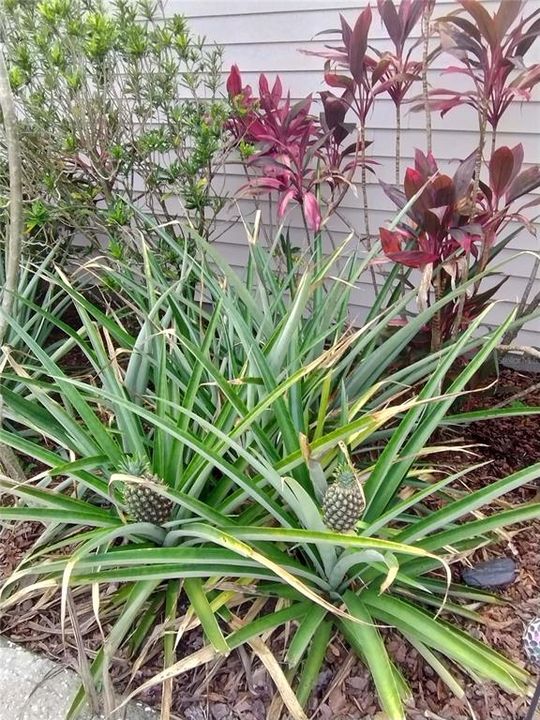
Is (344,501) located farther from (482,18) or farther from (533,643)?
(482,18)

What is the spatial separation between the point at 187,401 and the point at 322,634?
71 centimetres

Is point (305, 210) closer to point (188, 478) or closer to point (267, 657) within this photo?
point (188, 478)

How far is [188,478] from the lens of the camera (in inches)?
68.1

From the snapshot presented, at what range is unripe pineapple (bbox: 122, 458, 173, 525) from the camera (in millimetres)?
1525

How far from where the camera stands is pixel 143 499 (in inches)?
62.2

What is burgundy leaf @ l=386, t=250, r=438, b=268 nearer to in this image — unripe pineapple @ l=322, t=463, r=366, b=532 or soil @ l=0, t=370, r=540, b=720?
soil @ l=0, t=370, r=540, b=720

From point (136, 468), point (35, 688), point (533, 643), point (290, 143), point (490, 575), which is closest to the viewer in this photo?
point (533, 643)

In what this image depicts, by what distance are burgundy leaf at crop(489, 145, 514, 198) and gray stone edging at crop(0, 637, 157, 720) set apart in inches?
74.8

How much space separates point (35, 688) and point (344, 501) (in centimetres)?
99

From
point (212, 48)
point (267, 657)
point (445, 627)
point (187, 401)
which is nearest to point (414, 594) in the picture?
point (445, 627)

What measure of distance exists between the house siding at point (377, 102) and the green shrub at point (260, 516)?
122 centimetres

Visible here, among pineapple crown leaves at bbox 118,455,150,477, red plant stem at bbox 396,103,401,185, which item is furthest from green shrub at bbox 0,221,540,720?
red plant stem at bbox 396,103,401,185

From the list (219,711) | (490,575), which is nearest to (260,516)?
(219,711)

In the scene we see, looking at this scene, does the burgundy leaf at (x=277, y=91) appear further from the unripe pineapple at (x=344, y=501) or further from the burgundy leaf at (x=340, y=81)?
the unripe pineapple at (x=344, y=501)
